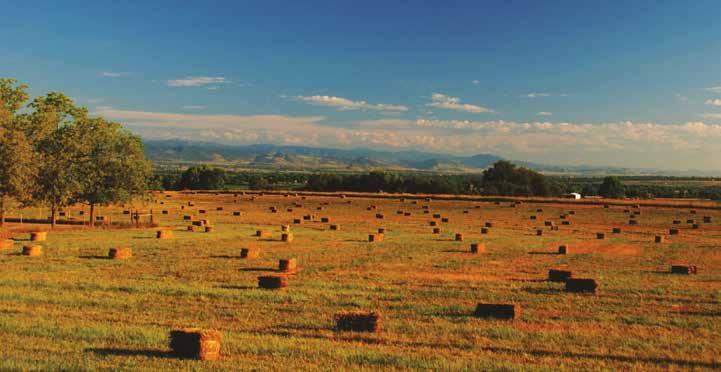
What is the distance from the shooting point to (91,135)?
4234 centimetres

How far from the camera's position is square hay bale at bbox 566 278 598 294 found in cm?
1706

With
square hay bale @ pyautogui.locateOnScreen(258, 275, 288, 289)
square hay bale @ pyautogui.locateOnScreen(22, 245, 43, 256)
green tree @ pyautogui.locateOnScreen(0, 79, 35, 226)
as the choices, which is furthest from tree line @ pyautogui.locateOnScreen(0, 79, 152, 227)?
square hay bale @ pyautogui.locateOnScreen(258, 275, 288, 289)

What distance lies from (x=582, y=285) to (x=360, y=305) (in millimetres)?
6494

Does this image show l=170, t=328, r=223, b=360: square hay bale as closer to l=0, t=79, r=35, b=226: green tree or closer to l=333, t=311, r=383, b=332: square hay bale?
l=333, t=311, r=383, b=332: square hay bale

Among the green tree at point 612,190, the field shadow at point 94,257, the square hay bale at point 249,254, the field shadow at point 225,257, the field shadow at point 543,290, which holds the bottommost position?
the field shadow at point 94,257

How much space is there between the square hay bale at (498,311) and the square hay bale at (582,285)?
12.7ft

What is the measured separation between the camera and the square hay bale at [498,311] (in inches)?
543

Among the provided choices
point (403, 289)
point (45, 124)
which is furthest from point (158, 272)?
point (45, 124)

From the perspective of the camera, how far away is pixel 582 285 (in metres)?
17.2

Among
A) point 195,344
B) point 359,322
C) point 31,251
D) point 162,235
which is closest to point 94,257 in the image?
point 31,251

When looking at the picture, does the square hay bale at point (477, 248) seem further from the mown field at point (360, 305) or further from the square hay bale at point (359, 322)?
the square hay bale at point (359, 322)

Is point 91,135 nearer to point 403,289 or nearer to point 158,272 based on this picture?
point 158,272

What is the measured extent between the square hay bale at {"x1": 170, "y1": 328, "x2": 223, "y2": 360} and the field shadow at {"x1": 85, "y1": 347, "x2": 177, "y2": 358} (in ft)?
0.60

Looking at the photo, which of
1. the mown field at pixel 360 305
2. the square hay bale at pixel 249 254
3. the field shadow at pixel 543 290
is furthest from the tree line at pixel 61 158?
the field shadow at pixel 543 290
